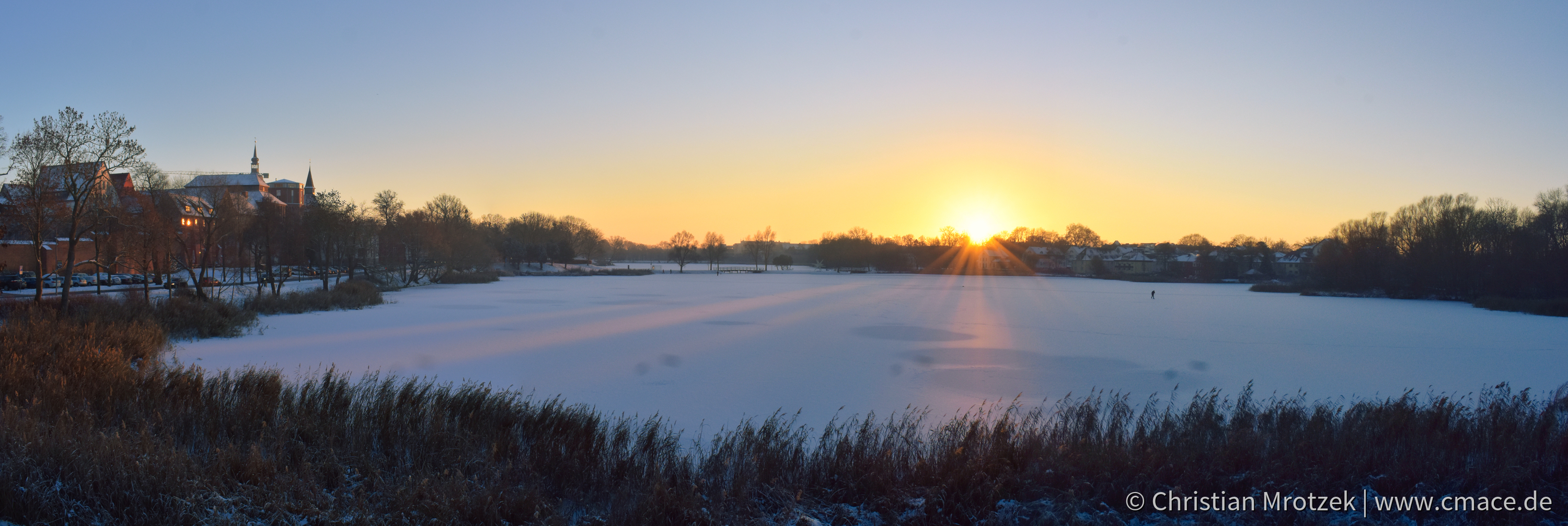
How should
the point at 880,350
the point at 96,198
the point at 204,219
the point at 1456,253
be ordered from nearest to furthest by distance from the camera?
the point at 880,350 < the point at 96,198 < the point at 204,219 < the point at 1456,253

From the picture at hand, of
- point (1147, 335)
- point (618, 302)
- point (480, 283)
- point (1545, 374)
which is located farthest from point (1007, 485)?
point (480, 283)

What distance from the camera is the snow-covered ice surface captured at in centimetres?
934

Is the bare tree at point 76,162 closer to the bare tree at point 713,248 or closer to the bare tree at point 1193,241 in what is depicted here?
the bare tree at point 713,248

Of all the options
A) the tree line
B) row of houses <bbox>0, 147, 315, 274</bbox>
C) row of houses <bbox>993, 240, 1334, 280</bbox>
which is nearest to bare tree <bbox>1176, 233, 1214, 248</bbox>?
row of houses <bbox>993, 240, 1334, 280</bbox>

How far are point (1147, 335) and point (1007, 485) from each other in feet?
Answer: 43.2

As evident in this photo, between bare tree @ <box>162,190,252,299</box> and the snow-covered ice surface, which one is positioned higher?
bare tree @ <box>162,190,252,299</box>

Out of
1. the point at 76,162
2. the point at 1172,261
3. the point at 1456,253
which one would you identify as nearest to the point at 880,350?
the point at 76,162

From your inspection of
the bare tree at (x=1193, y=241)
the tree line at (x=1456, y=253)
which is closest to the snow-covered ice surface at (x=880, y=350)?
the tree line at (x=1456, y=253)

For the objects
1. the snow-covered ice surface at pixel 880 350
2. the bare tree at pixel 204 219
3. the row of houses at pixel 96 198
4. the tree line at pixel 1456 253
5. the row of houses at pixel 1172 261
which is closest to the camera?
the snow-covered ice surface at pixel 880 350

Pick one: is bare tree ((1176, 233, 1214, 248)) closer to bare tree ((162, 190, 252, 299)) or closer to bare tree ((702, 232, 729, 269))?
bare tree ((702, 232, 729, 269))

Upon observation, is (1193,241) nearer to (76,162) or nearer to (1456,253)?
(1456,253)

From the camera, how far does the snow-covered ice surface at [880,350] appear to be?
9.34 m

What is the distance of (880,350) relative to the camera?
43.5 feet

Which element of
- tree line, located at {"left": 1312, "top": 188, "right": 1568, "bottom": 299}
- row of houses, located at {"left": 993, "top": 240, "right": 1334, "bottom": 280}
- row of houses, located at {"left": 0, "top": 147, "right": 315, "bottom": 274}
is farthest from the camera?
row of houses, located at {"left": 993, "top": 240, "right": 1334, "bottom": 280}
